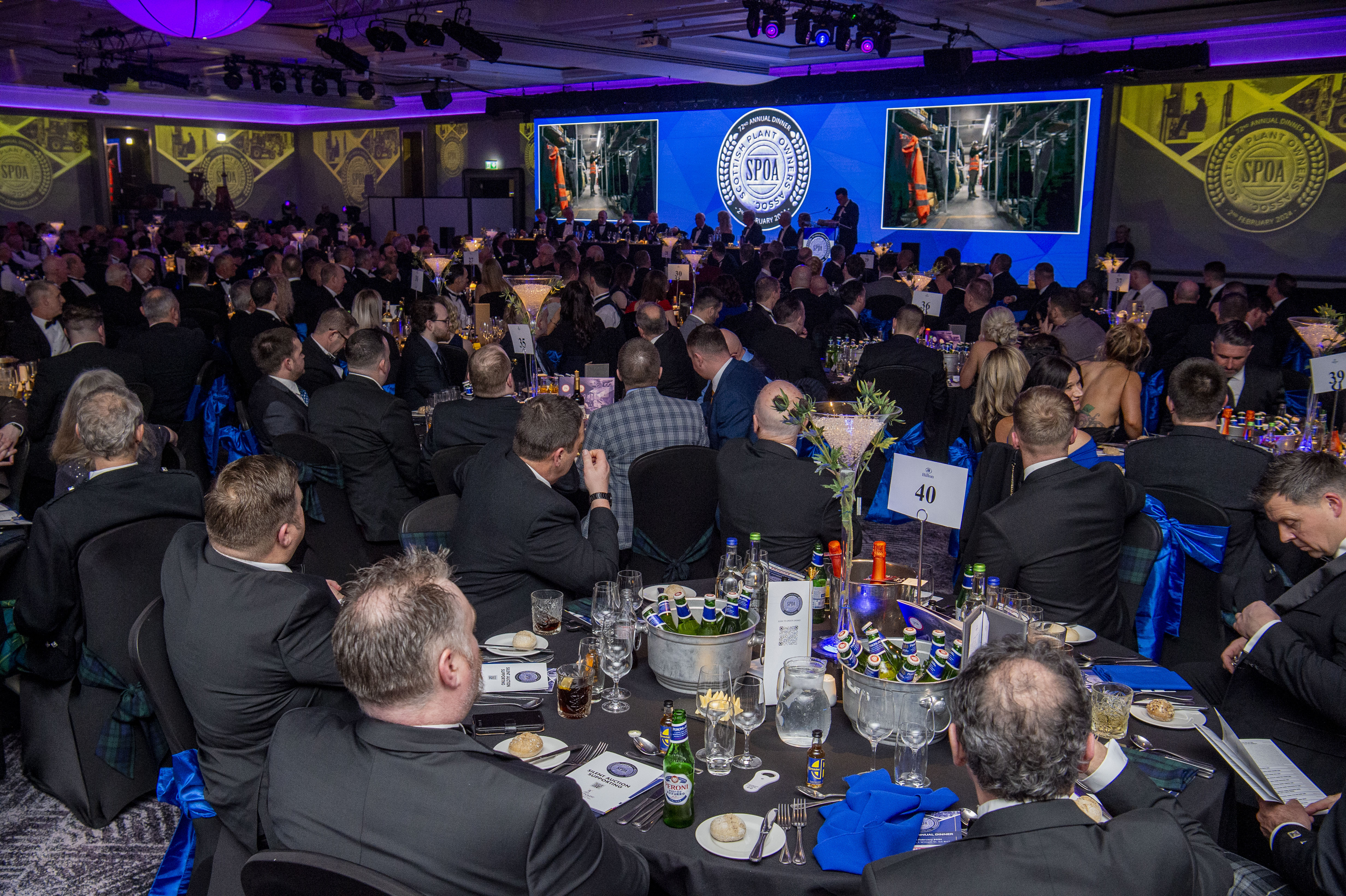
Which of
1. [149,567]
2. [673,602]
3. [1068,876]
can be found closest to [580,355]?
[149,567]

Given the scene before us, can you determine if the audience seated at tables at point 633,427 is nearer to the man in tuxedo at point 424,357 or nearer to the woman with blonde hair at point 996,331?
the man in tuxedo at point 424,357

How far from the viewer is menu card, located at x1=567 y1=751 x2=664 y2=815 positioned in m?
2.00

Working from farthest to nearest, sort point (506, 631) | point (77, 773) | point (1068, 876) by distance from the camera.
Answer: point (77, 773) < point (506, 631) < point (1068, 876)

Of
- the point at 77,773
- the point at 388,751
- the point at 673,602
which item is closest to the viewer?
the point at 388,751

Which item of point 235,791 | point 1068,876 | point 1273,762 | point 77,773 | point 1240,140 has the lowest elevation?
point 77,773

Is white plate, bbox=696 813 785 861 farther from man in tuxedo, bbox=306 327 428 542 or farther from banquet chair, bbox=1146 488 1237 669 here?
man in tuxedo, bbox=306 327 428 542

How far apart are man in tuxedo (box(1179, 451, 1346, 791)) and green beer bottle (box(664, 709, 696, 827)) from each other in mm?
1589

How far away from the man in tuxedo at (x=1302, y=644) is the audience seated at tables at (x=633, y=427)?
2.43m

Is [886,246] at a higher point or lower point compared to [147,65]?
lower

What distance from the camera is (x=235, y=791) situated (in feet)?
7.70

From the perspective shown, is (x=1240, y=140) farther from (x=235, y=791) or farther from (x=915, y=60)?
(x=235, y=791)

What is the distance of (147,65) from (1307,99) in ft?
52.1

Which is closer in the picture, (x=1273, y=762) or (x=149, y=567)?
(x=1273, y=762)

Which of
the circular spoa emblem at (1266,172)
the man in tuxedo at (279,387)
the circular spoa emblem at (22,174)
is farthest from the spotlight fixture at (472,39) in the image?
the circular spoa emblem at (22,174)
